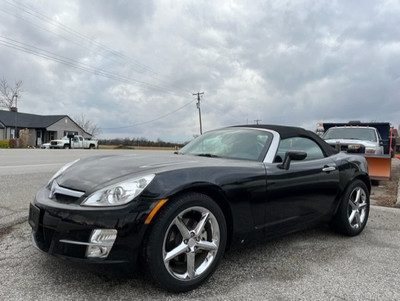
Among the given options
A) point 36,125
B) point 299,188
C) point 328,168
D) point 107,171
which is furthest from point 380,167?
point 36,125

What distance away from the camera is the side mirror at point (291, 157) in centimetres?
331

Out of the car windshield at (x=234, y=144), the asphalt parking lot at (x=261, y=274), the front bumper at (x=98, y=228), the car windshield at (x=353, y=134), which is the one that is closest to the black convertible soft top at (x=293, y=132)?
the car windshield at (x=234, y=144)

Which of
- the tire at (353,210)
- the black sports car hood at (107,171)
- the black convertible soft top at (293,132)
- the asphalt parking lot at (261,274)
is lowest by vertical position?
the asphalt parking lot at (261,274)

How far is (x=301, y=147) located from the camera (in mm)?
3967

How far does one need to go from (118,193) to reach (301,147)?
7.83 feet

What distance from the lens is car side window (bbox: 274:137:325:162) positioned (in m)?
3.62

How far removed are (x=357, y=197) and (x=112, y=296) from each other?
337cm

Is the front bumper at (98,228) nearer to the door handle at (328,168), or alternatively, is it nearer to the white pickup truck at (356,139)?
the door handle at (328,168)

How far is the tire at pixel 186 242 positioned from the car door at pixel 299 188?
25.4 inches

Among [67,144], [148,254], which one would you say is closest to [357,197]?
[148,254]

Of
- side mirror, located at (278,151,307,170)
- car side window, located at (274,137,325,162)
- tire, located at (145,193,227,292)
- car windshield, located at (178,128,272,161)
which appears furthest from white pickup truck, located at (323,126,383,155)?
tire, located at (145,193,227,292)

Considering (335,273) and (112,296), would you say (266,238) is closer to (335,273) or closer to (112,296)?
(335,273)

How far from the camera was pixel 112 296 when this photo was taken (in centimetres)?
246

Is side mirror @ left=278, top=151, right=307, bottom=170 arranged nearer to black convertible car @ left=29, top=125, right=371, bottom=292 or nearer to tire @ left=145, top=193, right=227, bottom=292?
black convertible car @ left=29, top=125, right=371, bottom=292
